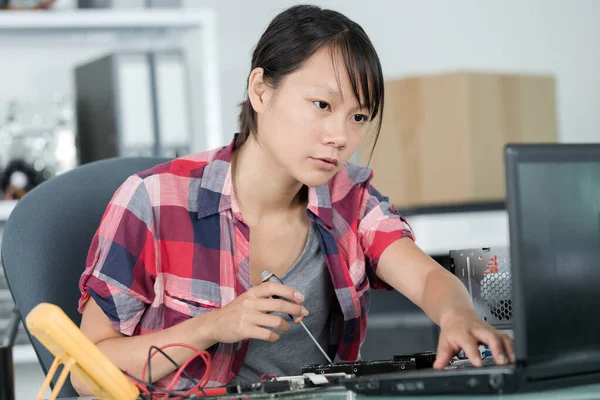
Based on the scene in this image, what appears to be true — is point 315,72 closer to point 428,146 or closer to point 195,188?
point 195,188

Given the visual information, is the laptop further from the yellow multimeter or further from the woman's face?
the woman's face

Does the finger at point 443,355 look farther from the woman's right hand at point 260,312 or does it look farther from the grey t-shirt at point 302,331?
the grey t-shirt at point 302,331

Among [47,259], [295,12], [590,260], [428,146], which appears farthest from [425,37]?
[590,260]

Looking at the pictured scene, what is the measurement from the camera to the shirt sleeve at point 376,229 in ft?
4.71

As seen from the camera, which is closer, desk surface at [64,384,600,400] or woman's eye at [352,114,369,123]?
desk surface at [64,384,600,400]

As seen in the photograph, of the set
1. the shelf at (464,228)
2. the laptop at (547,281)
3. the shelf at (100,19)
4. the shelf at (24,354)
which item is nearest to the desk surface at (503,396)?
the laptop at (547,281)

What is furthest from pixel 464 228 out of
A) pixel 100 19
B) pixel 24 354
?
pixel 24 354

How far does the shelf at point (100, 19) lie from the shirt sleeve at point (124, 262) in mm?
1321

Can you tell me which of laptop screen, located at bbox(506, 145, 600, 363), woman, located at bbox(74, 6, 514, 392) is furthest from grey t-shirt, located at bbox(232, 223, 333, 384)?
laptop screen, located at bbox(506, 145, 600, 363)

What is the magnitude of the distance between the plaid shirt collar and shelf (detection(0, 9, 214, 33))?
1202 mm

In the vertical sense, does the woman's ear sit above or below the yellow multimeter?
above

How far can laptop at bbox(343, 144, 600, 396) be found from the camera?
82cm

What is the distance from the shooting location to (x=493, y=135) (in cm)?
308

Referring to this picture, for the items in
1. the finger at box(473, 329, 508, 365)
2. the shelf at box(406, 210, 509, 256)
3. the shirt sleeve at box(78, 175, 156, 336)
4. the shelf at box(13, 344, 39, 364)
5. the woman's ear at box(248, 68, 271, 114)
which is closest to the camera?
the finger at box(473, 329, 508, 365)
